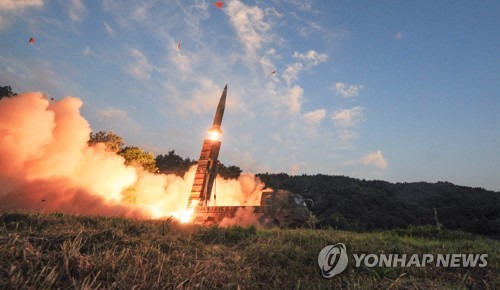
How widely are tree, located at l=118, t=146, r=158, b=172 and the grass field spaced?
24.4m

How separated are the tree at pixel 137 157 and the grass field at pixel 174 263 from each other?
80.1 ft

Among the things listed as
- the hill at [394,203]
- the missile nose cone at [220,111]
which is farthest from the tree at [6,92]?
the hill at [394,203]

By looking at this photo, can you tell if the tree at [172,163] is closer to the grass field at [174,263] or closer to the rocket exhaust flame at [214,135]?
the rocket exhaust flame at [214,135]

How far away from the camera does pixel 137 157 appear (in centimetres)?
3303

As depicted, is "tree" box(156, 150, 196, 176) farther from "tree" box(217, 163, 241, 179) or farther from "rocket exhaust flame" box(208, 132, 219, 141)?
"rocket exhaust flame" box(208, 132, 219, 141)

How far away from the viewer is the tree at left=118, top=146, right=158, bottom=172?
3259cm

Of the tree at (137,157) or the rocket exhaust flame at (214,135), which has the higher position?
the rocket exhaust flame at (214,135)

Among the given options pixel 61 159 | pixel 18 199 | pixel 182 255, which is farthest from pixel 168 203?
pixel 182 255

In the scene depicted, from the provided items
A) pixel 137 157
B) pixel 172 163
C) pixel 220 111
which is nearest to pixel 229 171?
pixel 172 163

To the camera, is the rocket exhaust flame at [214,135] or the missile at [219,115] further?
the missile at [219,115]

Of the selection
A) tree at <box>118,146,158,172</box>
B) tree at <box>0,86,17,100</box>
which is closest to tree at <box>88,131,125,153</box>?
tree at <box>118,146,158,172</box>

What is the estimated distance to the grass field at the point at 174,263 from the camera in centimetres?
461

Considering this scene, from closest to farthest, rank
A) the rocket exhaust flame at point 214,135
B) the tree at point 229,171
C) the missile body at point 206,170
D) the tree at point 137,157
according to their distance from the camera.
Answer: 1. the missile body at point 206,170
2. the rocket exhaust flame at point 214,135
3. the tree at point 137,157
4. the tree at point 229,171

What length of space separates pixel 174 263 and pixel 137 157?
29.0 meters
